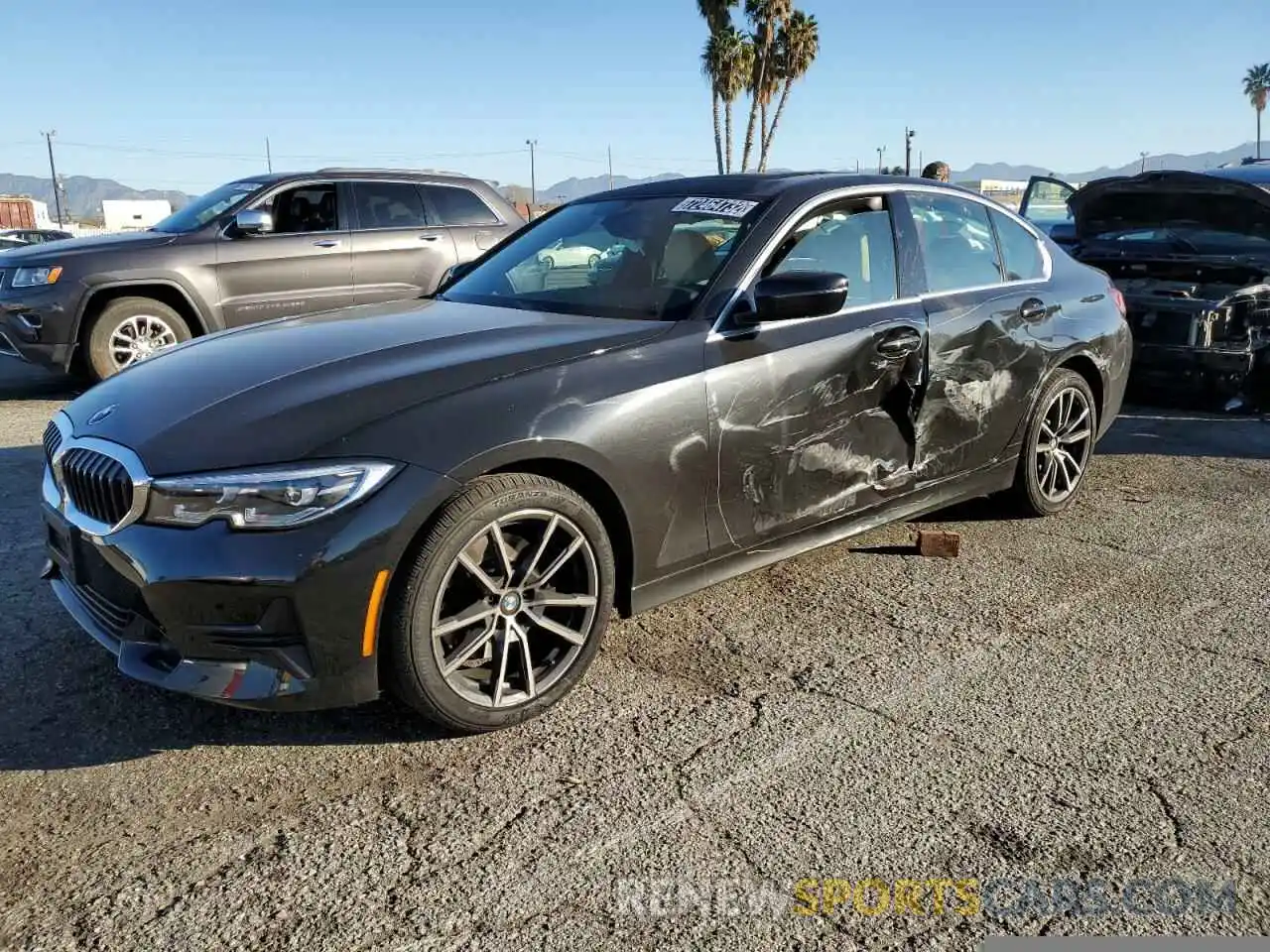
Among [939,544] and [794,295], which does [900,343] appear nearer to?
[794,295]

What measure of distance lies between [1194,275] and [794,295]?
17.2 feet

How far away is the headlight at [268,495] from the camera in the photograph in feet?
8.53

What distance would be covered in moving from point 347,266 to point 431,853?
6951 millimetres

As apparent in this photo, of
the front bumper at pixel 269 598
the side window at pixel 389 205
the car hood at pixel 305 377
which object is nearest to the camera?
the front bumper at pixel 269 598

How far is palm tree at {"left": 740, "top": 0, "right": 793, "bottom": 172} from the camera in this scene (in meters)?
38.2

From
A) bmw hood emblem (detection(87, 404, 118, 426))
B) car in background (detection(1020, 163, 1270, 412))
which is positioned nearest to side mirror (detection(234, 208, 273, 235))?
bmw hood emblem (detection(87, 404, 118, 426))

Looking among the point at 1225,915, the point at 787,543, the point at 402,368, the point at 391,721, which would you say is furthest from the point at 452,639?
the point at 1225,915

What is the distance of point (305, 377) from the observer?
301cm

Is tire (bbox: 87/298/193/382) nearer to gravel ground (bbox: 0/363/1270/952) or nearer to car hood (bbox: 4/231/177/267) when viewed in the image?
car hood (bbox: 4/231/177/267)

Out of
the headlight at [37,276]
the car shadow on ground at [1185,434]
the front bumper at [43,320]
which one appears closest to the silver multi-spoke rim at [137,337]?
the front bumper at [43,320]

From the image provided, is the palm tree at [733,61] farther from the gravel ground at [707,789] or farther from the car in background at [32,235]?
the gravel ground at [707,789]

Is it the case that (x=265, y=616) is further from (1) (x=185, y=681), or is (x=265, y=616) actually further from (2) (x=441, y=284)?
(2) (x=441, y=284)

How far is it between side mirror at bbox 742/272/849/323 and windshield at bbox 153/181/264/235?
20.4 feet

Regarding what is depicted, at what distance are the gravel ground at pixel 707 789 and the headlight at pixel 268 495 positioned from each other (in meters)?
0.73
